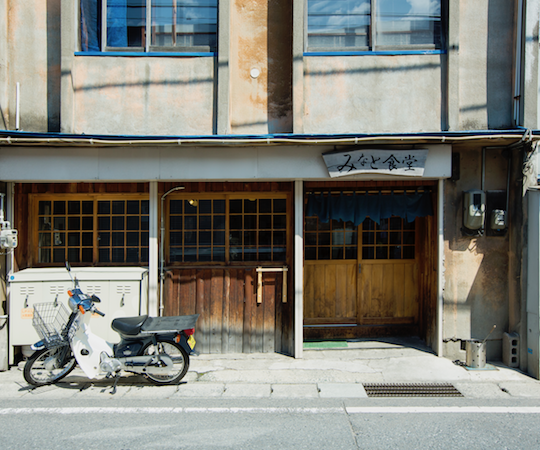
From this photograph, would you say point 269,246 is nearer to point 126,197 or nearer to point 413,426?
point 126,197

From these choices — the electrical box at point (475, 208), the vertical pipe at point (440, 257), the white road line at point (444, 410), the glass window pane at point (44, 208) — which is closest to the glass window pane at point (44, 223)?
the glass window pane at point (44, 208)

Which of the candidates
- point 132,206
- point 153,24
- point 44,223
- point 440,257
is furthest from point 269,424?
point 153,24

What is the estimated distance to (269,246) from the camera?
8.35 metres

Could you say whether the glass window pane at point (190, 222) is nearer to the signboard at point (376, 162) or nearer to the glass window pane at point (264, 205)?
the glass window pane at point (264, 205)

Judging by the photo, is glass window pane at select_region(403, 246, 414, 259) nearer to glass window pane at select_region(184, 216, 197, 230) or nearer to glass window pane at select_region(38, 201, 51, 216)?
glass window pane at select_region(184, 216, 197, 230)

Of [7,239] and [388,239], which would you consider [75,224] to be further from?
[388,239]

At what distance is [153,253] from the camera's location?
307 inches

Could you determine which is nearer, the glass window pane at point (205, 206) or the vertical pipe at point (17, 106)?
the vertical pipe at point (17, 106)

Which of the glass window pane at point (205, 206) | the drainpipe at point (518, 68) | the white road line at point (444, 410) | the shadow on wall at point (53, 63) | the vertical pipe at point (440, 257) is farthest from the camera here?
the glass window pane at point (205, 206)

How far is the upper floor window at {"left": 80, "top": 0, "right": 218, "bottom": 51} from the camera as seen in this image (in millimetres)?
7969

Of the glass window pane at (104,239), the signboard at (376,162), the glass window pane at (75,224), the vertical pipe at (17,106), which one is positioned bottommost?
the glass window pane at (104,239)

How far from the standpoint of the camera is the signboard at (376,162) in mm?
7410

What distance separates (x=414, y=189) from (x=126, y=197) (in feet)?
19.0

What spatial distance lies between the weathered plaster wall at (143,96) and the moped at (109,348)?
3332 mm
